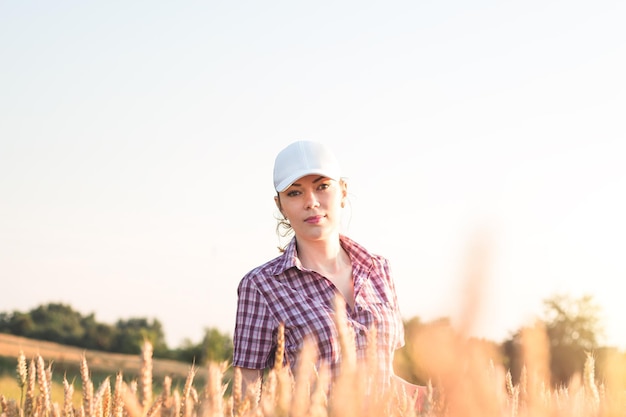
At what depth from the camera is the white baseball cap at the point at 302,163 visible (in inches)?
156

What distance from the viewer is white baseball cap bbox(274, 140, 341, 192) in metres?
3.96

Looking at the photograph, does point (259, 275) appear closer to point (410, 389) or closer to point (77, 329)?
point (410, 389)

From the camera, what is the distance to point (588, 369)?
1.62m

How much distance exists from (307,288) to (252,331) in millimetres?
405

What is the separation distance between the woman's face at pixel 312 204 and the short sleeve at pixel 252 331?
45 centimetres

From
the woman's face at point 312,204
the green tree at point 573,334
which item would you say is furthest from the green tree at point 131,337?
the woman's face at point 312,204

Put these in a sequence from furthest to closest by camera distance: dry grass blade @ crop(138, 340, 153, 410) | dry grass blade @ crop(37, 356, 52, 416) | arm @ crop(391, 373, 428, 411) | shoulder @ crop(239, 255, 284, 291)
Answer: shoulder @ crop(239, 255, 284, 291) < dry grass blade @ crop(37, 356, 52, 416) < arm @ crop(391, 373, 428, 411) < dry grass blade @ crop(138, 340, 153, 410)

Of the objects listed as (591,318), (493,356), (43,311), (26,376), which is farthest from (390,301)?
(43,311)

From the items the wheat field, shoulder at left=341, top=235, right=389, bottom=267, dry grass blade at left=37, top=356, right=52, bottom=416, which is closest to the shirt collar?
shoulder at left=341, top=235, right=389, bottom=267

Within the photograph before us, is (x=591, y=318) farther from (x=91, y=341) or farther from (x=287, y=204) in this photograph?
(x=91, y=341)

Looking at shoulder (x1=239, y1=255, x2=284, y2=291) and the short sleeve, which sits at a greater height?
shoulder (x1=239, y1=255, x2=284, y2=291)

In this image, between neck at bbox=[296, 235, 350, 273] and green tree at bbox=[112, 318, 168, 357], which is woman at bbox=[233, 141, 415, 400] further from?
green tree at bbox=[112, 318, 168, 357]

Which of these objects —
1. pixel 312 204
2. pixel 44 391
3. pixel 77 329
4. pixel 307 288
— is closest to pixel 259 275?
pixel 307 288

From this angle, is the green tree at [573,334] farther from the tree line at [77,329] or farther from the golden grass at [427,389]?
the tree line at [77,329]
